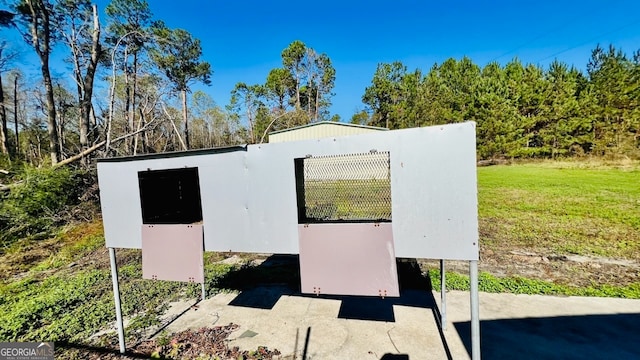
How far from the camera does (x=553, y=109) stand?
17562mm

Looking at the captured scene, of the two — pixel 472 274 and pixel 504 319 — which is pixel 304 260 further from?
pixel 504 319

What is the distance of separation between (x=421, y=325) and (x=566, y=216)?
564 cm

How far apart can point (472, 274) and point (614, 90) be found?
23.4 m

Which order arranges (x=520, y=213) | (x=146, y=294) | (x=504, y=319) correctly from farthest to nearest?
(x=520, y=213) → (x=146, y=294) → (x=504, y=319)

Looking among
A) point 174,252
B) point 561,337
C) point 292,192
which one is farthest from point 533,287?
point 174,252

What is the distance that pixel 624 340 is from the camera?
2.16 meters

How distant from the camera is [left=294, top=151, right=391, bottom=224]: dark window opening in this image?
1955mm

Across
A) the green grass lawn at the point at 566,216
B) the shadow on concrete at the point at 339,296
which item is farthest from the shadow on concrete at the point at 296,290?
the green grass lawn at the point at 566,216

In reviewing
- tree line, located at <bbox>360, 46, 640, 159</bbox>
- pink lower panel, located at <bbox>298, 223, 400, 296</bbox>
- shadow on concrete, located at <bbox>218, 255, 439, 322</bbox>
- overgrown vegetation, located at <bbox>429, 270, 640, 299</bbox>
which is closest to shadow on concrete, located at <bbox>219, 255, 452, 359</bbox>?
shadow on concrete, located at <bbox>218, 255, 439, 322</bbox>

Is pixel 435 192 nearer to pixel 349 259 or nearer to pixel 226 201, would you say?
pixel 349 259

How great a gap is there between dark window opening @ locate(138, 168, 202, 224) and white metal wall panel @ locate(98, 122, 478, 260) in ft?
0.75

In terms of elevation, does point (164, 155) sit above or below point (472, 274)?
above

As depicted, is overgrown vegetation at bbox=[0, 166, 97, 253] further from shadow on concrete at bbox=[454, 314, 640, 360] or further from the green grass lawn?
the green grass lawn

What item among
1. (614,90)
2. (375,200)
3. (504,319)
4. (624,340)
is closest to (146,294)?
(375,200)
